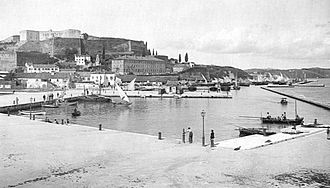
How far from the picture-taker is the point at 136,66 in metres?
81.7

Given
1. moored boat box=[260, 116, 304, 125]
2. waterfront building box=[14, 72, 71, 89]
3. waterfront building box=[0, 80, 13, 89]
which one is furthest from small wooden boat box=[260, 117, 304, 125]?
waterfront building box=[14, 72, 71, 89]

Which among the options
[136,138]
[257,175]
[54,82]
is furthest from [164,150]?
[54,82]

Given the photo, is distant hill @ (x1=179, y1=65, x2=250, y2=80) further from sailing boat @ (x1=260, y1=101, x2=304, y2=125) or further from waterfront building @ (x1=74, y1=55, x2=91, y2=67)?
sailing boat @ (x1=260, y1=101, x2=304, y2=125)

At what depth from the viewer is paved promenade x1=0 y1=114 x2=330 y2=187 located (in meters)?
→ 7.42

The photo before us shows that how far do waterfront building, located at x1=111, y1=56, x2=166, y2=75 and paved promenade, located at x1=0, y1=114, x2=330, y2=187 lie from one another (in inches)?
2608

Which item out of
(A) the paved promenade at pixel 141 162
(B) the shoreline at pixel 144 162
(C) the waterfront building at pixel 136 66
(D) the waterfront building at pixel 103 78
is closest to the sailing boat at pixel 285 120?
(B) the shoreline at pixel 144 162

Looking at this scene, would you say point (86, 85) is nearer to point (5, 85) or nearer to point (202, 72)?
point (5, 85)

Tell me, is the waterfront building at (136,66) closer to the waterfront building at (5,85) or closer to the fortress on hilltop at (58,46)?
the fortress on hilltop at (58,46)

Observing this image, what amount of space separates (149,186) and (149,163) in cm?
178

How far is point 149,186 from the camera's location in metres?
7.08

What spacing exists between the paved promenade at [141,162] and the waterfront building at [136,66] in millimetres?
66247

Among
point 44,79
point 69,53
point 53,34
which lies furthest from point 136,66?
point 53,34

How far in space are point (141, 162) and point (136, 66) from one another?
240ft

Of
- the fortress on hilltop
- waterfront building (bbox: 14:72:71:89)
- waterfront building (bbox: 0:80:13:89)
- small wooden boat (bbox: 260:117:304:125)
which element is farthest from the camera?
the fortress on hilltop
